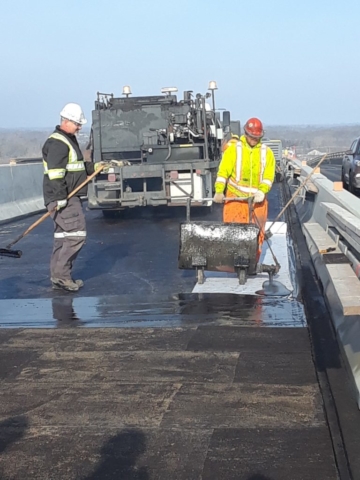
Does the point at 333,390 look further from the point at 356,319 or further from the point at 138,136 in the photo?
the point at 138,136

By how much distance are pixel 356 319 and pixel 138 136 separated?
440 inches

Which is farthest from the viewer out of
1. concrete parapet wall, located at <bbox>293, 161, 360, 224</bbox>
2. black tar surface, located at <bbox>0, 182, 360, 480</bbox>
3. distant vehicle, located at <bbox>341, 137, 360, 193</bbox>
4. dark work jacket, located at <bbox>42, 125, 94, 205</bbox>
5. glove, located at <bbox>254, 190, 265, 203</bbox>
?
distant vehicle, located at <bbox>341, 137, 360, 193</bbox>

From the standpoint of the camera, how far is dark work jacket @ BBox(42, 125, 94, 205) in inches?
299

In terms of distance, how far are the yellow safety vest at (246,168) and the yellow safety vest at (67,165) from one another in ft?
4.99

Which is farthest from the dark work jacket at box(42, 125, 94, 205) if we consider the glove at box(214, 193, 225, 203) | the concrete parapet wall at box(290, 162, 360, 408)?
the concrete parapet wall at box(290, 162, 360, 408)

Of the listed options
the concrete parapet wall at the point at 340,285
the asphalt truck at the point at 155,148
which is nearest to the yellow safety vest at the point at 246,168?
the concrete parapet wall at the point at 340,285

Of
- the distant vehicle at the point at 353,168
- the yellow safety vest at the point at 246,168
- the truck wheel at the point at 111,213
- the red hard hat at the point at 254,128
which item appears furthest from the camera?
the distant vehicle at the point at 353,168

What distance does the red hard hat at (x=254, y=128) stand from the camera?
7.76 meters

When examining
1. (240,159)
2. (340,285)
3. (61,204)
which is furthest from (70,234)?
(340,285)

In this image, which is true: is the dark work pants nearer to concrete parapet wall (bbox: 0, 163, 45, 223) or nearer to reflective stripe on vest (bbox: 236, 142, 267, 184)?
reflective stripe on vest (bbox: 236, 142, 267, 184)

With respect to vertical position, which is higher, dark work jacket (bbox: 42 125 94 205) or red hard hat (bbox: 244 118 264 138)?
red hard hat (bbox: 244 118 264 138)

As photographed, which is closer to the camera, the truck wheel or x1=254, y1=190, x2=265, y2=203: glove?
x1=254, y1=190, x2=265, y2=203: glove

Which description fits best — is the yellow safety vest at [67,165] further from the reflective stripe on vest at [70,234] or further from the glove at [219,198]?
the glove at [219,198]

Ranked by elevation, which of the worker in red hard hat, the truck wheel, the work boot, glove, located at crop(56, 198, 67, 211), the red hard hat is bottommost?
the truck wheel
